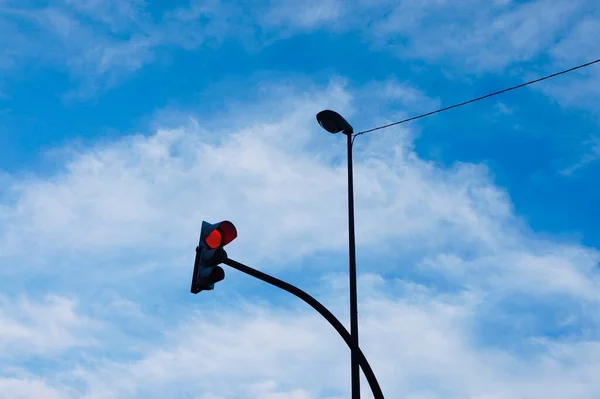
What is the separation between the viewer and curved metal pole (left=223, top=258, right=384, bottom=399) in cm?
654

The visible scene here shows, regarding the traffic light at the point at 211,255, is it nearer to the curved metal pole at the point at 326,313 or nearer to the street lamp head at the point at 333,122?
the curved metal pole at the point at 326,313

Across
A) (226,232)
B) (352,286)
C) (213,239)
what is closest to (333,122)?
(352,286)

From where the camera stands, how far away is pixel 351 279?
8117 mm

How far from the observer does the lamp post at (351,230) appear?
23.6ft

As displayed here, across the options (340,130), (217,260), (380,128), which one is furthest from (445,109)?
(217,260)

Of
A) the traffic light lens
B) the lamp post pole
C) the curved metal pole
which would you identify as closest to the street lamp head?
the lamp post pole

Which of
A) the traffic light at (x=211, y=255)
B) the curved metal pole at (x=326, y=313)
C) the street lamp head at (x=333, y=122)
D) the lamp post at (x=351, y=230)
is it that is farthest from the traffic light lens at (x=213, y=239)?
the street lamp head at (x=333, y=122)

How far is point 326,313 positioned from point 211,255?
1532mm

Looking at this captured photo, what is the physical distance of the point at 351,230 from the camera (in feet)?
28.5

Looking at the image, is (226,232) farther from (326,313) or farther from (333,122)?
(333,122)

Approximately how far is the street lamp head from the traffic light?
12.3 ft

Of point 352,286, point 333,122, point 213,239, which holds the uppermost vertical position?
point 333,122

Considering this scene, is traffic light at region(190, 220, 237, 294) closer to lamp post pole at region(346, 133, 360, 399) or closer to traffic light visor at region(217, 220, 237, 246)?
traffic light visor at region(217, 220, 237, 246)

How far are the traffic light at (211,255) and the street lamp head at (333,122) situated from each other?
373 cm
